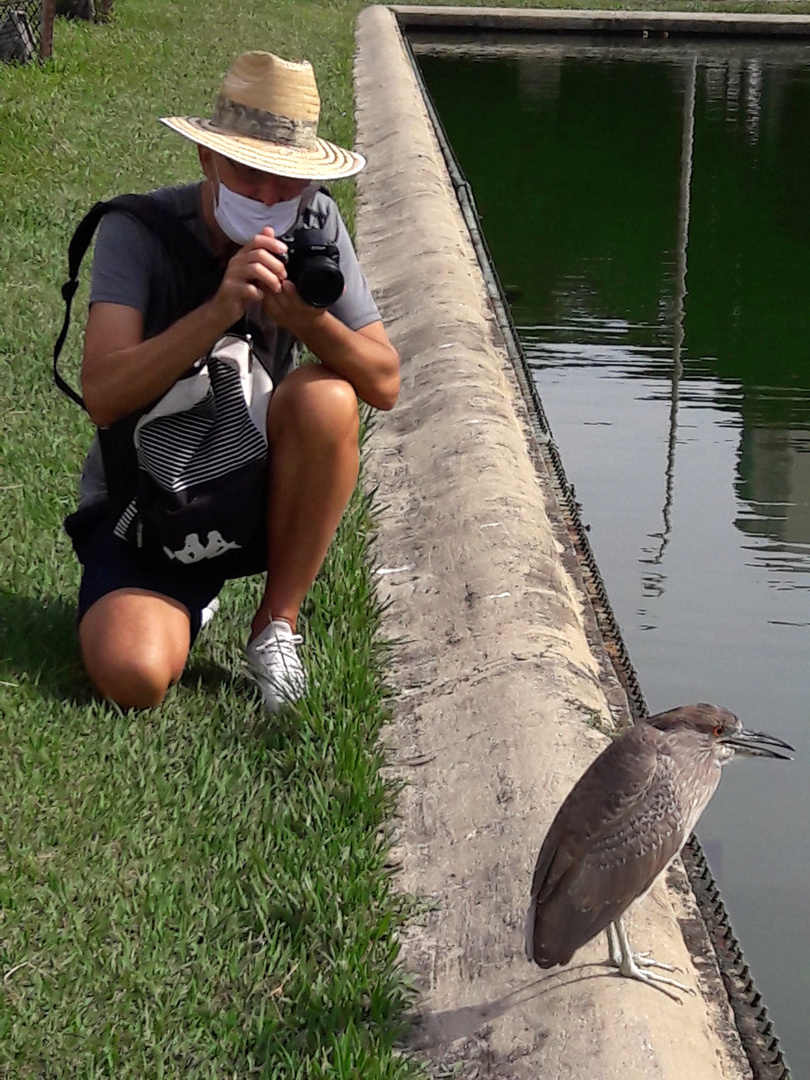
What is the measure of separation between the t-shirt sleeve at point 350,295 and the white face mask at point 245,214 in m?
0.18

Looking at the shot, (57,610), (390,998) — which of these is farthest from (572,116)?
(390,998)

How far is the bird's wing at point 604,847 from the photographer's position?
254 centimetres

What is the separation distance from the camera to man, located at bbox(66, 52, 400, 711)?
10.8 ft

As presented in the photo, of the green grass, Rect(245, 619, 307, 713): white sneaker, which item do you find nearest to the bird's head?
the green grass

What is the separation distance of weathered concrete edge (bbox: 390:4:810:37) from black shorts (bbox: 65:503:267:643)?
19592 millimetres

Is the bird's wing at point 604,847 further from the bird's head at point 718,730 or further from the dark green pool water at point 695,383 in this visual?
the dark green pool water at point 695,383

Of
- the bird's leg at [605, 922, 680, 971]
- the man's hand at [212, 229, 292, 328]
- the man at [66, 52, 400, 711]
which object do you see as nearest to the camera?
the bird's leg at [605, 922, 680, 971]

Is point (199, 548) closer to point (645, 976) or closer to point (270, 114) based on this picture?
point (270, 114)

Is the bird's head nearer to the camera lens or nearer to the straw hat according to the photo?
the camera lens

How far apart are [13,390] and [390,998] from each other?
3115 mm

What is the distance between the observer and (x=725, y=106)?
17.0 metres

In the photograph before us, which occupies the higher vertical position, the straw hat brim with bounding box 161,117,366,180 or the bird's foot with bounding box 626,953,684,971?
A: the straw hat brim with bounding box 161,117,366,180

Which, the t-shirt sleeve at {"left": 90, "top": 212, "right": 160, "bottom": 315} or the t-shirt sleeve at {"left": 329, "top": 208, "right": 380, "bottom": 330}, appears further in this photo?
the t-shirt sleeve at {"left": 329, "top": 208, "right": 380, "bottom": 330}

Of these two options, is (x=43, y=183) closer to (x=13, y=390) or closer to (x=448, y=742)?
(x=13, y=390)
